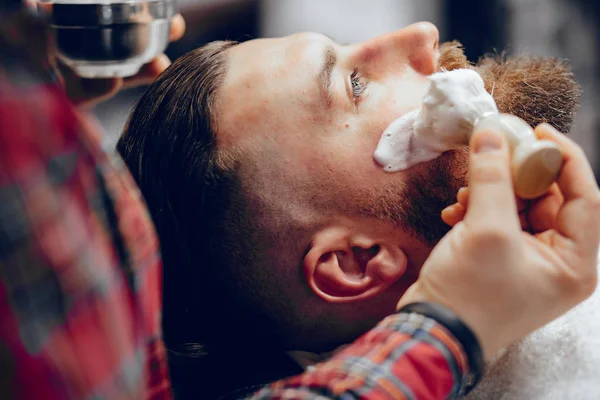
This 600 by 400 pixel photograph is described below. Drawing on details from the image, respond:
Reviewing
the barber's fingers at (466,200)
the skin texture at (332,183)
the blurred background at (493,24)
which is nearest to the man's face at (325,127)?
the skin texture at (332,183)

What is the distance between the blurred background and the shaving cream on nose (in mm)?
1015

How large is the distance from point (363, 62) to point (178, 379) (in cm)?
58

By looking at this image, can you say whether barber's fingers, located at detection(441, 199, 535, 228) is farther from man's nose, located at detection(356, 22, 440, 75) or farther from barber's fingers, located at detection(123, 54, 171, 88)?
barber's fingers, located at detection(123, 54, 171, 88)

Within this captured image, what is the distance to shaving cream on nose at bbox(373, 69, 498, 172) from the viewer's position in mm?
808

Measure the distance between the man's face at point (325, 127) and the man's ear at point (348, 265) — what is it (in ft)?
0.12

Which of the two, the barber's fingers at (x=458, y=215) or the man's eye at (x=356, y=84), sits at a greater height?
the man's eye at (x=356, y=84)

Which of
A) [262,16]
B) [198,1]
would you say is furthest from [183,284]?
[262,16]

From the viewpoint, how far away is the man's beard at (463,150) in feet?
A: 2.90

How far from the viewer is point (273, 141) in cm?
90

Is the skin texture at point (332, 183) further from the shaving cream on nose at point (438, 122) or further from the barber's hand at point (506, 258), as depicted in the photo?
the barber's hand at point (506, 258)

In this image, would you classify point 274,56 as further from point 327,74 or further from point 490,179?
point 490,179

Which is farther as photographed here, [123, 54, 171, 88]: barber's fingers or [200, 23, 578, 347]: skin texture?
[123, 54, 171, 88]: barber's fingers

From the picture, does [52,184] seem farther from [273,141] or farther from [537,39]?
[537,39]

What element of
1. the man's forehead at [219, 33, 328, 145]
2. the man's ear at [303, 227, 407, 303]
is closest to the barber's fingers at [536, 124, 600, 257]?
the man's ear at [303, 227, 407, 303]
